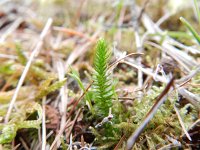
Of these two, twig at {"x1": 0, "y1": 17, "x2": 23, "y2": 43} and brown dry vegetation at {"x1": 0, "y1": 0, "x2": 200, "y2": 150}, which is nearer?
brown dry vegetation at {"x1": 0, "y1": 0, "x2": 200, "y2": 150}

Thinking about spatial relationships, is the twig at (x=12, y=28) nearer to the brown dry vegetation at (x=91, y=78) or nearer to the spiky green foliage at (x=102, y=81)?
the brown dry vegetation at (x=91, y=78)

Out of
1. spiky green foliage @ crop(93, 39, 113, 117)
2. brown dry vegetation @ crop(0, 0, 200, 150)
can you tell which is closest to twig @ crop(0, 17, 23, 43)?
brown dry vegetation @ crop(0, 0, 200, 150)

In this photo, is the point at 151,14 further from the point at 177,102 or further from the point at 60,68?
the point at 177,102

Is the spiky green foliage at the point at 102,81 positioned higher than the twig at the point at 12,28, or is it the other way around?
the twig at the point at 12,28

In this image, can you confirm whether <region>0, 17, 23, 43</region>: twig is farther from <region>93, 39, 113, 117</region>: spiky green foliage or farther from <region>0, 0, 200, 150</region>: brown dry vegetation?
<region>93, 39, 113, 117</region>: spiky green foliage

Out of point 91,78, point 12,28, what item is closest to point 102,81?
point 91,78

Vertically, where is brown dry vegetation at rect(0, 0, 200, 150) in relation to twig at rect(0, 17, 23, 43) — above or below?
below

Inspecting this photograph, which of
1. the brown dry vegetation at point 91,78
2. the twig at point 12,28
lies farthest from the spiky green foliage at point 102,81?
the twig at point 12,28

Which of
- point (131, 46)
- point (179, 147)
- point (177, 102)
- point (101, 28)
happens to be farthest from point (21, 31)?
point (179, 147)
